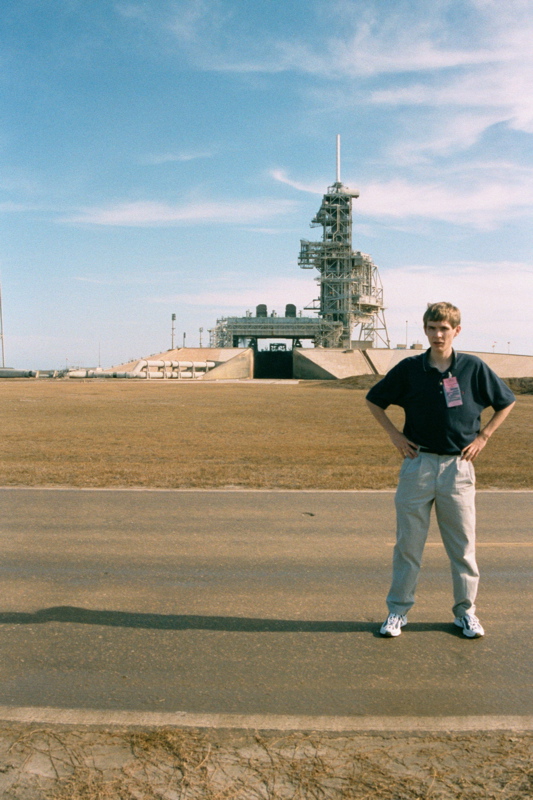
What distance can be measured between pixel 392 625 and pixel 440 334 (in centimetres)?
206

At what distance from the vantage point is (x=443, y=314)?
4.25m

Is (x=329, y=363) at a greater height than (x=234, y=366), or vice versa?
(x=329, y=363)

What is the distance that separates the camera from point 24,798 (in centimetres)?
261

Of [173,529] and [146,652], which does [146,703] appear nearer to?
[146,652]

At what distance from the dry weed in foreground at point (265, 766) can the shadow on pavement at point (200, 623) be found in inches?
53.9

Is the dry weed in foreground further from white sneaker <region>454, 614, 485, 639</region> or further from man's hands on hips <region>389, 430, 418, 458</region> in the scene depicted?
man's hands on hips <region>389, 430, 418, 458</region>

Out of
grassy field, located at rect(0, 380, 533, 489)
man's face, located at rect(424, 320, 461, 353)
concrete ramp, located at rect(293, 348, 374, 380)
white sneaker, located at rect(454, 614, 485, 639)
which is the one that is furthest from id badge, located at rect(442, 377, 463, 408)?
concrete ramp, located at rect(293, 348, 374, 380)

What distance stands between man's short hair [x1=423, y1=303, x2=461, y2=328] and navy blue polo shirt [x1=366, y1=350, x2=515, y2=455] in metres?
0.24

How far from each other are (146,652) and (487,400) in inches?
113

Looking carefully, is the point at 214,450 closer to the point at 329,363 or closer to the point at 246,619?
the point at 246,619

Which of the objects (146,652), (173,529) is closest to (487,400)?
(146,652)

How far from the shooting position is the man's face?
4.24 metres

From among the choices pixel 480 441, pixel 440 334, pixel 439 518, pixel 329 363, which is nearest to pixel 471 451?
pixel 480 441

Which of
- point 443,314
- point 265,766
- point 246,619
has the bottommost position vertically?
point 246,619
